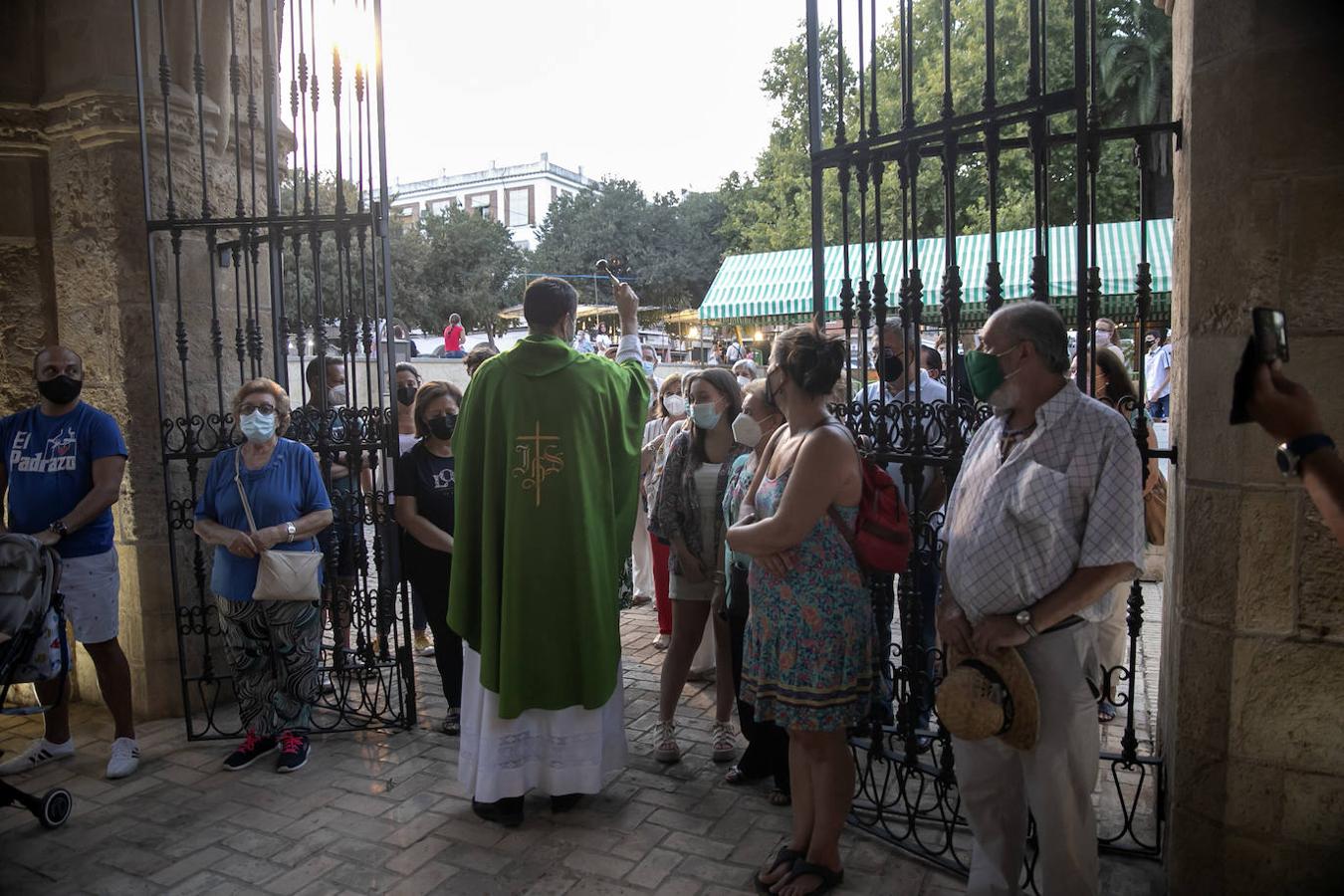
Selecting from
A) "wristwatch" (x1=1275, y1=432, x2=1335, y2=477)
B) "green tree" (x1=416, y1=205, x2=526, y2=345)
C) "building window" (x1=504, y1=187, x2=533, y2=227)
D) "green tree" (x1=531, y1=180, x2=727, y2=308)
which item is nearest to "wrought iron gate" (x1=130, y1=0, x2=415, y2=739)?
"wristwatch" (x1=1275, y1=432, x2=1335, y2=477)

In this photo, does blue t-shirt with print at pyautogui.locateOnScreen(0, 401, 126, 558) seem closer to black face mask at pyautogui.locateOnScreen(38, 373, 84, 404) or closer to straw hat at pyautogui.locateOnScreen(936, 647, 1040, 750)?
black face mask at pyautogui.locateOnScreen(38, 373, 84, 404)

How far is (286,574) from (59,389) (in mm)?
1399

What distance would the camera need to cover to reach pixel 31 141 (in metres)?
4.99

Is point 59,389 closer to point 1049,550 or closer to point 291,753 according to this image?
point 291,753

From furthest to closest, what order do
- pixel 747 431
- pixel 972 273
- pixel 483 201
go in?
1. pixel 483 201
2. pixel 972 273
3. pixel 747 431

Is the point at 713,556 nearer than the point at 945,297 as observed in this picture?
No

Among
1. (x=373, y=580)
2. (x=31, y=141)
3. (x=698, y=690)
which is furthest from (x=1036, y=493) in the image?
(x=373, y=580)

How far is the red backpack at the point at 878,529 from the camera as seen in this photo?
2953 millimetres

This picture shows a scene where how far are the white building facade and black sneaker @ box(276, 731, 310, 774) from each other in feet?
207

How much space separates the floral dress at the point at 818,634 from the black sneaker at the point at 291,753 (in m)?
2.44

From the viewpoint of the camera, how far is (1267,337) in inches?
68.1

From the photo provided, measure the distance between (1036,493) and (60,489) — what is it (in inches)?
166

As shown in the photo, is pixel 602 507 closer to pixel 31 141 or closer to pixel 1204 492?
pixel 1204 492

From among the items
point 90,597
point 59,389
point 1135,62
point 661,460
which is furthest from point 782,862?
point 1135,62
